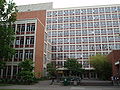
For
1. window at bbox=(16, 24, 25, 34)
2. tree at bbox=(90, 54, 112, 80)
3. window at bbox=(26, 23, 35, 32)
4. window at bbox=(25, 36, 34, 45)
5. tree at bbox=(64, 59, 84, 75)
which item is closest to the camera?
window at bbox=(25, 36, 34, 45)

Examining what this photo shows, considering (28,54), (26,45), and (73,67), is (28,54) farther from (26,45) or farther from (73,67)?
(73,67)

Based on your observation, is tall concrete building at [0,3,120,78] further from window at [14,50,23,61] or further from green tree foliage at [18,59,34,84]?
green tree foliage at [18,59,34,84]

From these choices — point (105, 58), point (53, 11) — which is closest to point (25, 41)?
point (105, 58)

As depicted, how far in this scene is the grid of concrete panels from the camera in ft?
201

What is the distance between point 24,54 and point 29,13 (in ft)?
93.7

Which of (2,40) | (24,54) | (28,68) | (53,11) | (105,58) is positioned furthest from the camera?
(53,11)

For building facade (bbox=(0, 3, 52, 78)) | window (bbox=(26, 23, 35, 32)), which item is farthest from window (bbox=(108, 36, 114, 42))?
window (bbox=(26, 23, 35, 32))

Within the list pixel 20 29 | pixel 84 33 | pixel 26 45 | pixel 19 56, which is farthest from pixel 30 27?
pixel 84 33

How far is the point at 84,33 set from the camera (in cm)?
6338

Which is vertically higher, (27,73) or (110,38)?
(110,38)

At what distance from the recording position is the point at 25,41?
128 ft

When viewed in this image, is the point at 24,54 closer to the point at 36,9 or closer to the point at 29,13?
the point at 29,13

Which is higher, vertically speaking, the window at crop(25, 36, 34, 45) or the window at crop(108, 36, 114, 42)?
the window at crop(108, 36, 114, 42)

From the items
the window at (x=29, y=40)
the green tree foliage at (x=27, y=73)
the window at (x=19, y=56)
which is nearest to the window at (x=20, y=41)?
the window at (x=29, y=40)
